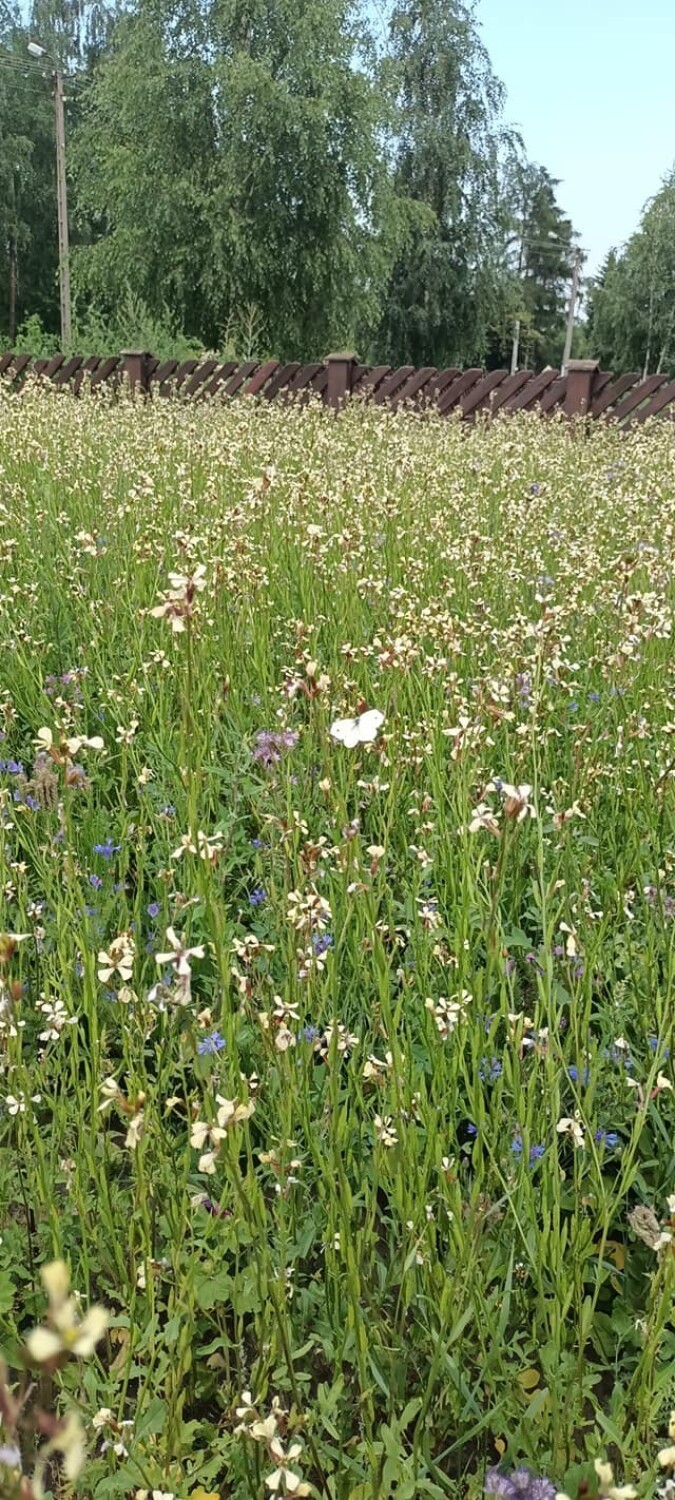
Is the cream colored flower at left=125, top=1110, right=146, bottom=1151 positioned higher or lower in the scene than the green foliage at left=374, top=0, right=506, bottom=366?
lower

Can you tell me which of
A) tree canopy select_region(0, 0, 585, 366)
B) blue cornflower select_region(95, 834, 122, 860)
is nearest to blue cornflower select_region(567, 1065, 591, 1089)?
blue cornflower select_region(95, 834, 122, 860)

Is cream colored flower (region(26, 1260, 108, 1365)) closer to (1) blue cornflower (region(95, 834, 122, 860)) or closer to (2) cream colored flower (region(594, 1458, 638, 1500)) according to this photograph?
(2) cream colored flower (region(594, 1458, 638, 1500))

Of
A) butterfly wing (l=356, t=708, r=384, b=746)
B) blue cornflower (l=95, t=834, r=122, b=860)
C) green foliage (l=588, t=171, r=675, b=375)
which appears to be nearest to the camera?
butterfly wing (l=356, t=708, r=384, b=746)

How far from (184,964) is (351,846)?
1.61 ft

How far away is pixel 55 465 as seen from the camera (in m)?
5.92

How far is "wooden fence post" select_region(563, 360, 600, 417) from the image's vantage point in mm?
12477

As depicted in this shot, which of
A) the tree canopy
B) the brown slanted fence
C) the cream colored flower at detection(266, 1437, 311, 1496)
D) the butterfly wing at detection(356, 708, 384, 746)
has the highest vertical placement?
the tree canopy

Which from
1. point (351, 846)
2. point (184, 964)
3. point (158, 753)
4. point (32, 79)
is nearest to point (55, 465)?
point (158, 753)

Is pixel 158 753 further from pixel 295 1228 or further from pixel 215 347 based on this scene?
pixel 215 347

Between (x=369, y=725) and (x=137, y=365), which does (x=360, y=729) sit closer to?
(x=369, y=725)

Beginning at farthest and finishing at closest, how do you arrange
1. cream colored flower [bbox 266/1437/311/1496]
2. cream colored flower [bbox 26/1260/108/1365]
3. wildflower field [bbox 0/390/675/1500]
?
wildflower field [bbox 0/390/675/1500]
cream colored flower [bbox 266/1437/311/1496]
cream colored flower [bbox 26/1260/108/1365]

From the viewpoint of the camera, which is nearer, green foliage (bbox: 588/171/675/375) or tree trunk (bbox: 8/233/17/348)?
tree trunk (bbox: 8/233/17/348)

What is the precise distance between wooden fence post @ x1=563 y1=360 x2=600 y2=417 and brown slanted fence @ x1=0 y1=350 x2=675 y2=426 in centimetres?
1

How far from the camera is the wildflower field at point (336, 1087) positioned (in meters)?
1.34
